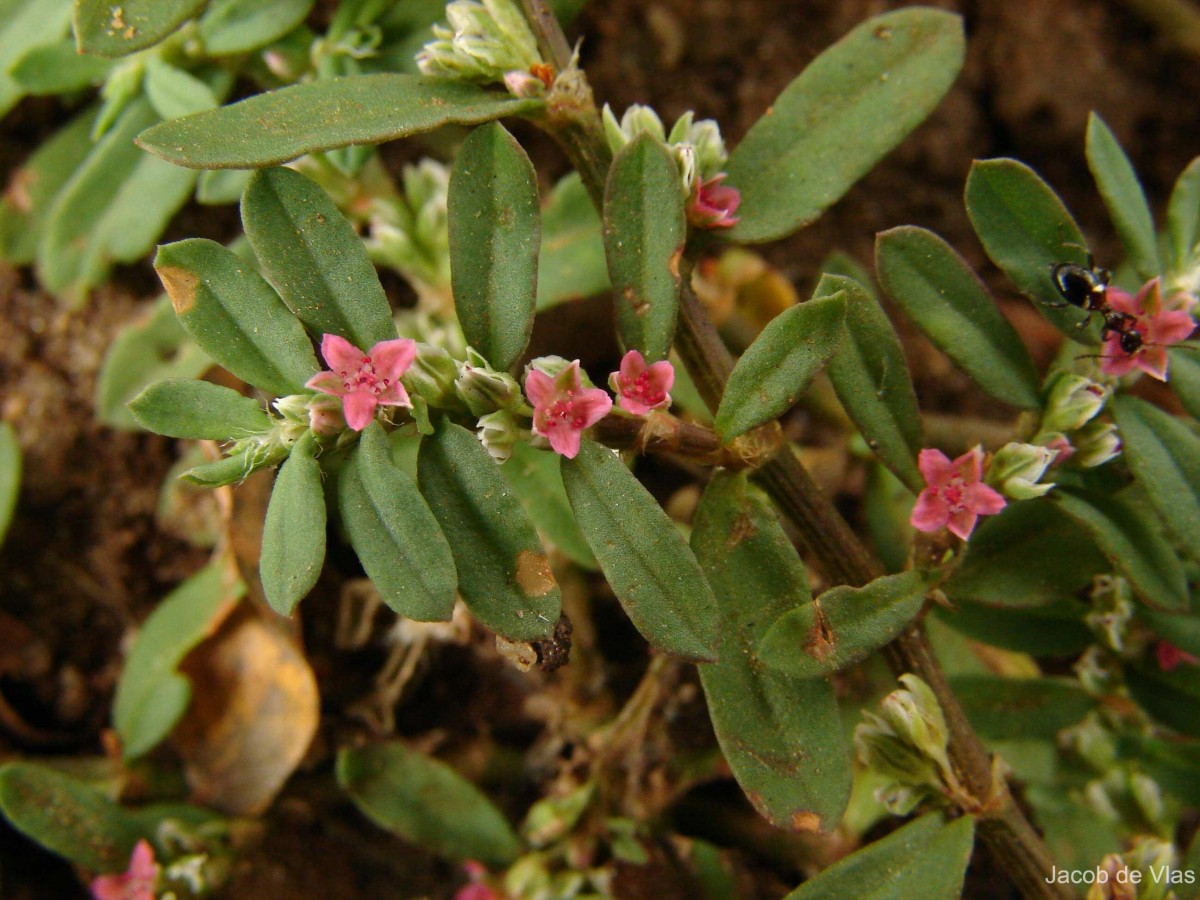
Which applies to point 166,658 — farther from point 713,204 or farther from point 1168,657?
point 1168,657

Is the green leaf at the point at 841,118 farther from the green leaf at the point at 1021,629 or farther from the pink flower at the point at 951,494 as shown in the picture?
the green leaf at the point at 1021,629


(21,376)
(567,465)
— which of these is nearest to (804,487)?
(567,465)

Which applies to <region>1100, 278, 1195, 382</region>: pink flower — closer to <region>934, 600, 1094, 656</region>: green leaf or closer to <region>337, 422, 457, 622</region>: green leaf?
<region>934, 600, 1094, 656</region>: green leaf

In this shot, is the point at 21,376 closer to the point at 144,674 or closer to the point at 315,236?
the point at 144,674

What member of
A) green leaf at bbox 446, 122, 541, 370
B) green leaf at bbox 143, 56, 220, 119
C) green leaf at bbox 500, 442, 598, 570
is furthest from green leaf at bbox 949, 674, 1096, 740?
green leaf at bbox 143, 56, 220, 119

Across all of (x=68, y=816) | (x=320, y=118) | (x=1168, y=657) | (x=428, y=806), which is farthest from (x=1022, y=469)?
(x=68, y=816)
